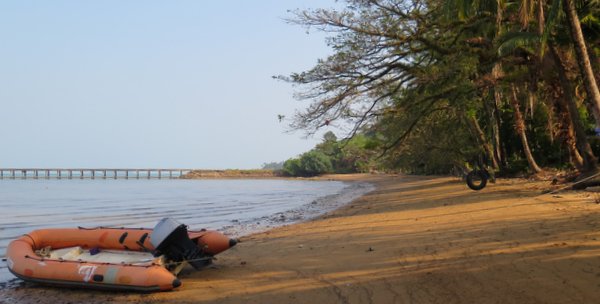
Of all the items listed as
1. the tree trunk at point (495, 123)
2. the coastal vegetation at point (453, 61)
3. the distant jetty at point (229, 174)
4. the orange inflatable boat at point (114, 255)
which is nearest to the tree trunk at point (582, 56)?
the coastal vegetation at point (453, 61)

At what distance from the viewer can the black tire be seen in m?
18.2

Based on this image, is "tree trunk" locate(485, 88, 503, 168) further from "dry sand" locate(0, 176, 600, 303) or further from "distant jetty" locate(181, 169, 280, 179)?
"distant jetty" locate(181, 169, 280, 179)

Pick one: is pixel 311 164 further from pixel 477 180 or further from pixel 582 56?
pixel 582 56

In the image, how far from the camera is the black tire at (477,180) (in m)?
18.2

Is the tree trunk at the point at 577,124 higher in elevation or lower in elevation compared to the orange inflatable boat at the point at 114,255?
higher

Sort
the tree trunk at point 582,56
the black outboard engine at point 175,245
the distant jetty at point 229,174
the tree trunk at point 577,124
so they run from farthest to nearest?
the distant jetty at point 229,174
the tree trunk at point 577,124
the tree trunk at point 582,56
the black outboard engine at point 175,245

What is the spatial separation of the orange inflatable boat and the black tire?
41.4 ft

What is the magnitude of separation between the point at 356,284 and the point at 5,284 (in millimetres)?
5721

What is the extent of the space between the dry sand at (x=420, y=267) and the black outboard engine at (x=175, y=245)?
0.26m

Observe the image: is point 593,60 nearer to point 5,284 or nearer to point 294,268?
point 294,268

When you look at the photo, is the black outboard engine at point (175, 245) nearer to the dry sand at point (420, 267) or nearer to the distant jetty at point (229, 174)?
the dry sand at point (420, 267)

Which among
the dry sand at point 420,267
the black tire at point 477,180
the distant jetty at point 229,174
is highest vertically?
the distant jetty at point 229,174

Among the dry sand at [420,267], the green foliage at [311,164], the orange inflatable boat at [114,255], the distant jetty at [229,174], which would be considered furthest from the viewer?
the distant jetty at [229,174]

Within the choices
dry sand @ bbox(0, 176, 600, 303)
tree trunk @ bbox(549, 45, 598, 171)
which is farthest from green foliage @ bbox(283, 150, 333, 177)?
dry sand @ bbox(0, 176, 600, 303)
